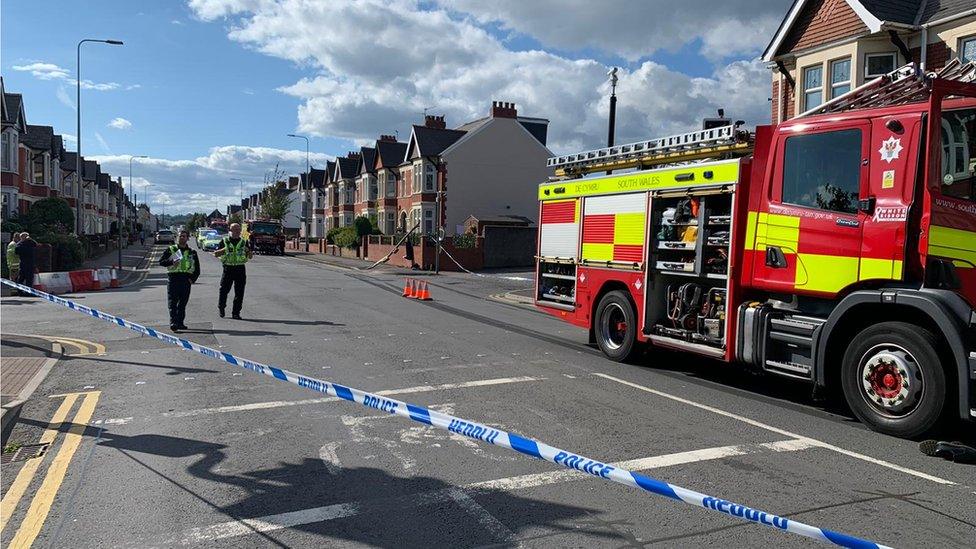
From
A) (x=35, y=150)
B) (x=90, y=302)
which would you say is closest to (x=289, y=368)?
(x=90, y=302)

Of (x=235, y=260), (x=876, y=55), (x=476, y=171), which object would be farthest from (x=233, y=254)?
(x=476, y=171)

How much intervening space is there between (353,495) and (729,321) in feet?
16.0

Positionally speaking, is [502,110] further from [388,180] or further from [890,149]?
[890,149]

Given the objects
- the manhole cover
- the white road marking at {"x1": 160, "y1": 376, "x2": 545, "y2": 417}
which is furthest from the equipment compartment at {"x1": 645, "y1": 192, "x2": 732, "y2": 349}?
the manhole cover

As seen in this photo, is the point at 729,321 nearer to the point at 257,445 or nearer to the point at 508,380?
the point at 508,380

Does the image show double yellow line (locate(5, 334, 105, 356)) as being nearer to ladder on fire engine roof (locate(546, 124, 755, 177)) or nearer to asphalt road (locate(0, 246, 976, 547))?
asphalt road (locate(0, 246, 976, 547))

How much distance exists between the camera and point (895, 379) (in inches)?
245

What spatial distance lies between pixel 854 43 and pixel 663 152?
1064 centimetres

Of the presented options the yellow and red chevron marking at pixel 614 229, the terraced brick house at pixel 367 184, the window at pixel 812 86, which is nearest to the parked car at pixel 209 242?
the terraced brick house at pixel 367 184

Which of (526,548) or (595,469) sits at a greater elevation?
(595,469)

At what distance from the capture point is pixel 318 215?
8900 cm

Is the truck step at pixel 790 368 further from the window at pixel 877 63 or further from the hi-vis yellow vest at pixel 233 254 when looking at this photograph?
the window at pixel 877 63

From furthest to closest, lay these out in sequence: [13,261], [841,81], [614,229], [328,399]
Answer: [13,261]
[841,81]
[614,229]
[328,399]

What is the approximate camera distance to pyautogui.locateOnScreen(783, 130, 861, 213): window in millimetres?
6801
